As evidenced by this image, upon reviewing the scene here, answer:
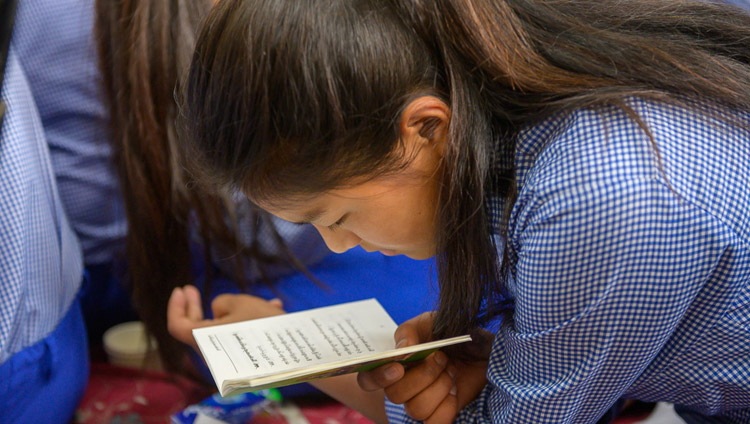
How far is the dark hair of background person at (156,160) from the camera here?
3.71ft

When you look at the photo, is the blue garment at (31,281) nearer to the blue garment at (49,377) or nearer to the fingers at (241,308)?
the blue garment at (49,377)

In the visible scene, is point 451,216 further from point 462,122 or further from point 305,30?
point 305,30

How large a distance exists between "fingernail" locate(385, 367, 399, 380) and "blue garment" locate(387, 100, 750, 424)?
0.13 meters

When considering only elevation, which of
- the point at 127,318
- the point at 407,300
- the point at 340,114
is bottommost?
the point at 127,318

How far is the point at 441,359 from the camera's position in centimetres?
88

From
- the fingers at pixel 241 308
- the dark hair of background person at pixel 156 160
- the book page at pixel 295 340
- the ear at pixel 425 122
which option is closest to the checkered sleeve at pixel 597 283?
the ear at pixel 425 122

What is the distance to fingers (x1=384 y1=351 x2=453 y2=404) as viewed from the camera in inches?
33.5

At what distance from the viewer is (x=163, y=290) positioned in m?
1.22

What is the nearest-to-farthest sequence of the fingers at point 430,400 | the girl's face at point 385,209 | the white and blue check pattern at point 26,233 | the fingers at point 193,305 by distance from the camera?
the girl's face at point 385,209 < the fingers at point 430,400 < the white and blue check pattern at point 26,233 < the fingers at point 193,305

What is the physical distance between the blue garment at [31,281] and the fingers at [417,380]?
491mm

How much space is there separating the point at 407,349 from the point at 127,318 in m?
0.81

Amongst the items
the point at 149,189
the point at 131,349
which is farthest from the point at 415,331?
the point at 131,349

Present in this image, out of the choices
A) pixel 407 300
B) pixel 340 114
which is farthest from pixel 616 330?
pixel 407 300

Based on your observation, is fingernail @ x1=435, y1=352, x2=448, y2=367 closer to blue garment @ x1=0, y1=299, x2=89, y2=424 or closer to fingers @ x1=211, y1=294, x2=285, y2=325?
fingers @ x1=211, y1=294, x2=285, y2=325
